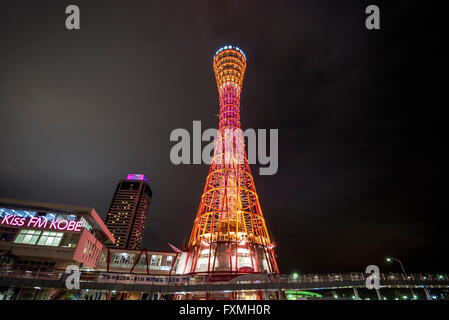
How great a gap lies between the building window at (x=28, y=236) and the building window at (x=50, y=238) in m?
0.75

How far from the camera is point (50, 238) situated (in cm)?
3450

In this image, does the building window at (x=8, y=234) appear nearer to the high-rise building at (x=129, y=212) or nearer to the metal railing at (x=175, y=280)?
the metal railing at (x=175, y=280)

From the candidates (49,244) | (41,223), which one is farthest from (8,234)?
(49,244)

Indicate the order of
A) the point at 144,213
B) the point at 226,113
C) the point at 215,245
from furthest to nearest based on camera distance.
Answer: the point at 144,213, the point at 226,113, the point at 215,245

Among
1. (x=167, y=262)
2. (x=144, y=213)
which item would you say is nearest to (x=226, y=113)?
(x=167, y=262)

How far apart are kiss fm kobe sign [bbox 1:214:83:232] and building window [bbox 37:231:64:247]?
81 centimetres

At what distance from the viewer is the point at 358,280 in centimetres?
2352

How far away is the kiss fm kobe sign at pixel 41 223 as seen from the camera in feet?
115

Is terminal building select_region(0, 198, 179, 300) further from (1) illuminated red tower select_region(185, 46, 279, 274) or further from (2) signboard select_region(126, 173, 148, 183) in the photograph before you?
(2) signboard select_region(126, 173, 148, 183)

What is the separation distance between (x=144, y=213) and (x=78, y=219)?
492ft

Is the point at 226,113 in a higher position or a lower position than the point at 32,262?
higher

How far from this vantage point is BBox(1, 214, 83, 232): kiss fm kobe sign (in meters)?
34.9

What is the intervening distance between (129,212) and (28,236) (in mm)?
142149
